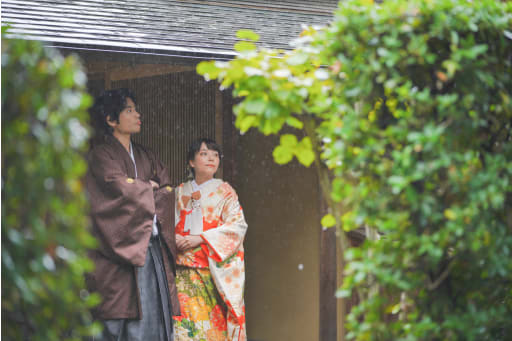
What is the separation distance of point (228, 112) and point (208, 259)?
172 centimetres

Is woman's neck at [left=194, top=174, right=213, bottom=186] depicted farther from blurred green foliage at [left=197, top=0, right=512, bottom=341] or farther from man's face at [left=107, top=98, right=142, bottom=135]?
blurred green foliage at [left=197, top=0, right=512, bottom=341]

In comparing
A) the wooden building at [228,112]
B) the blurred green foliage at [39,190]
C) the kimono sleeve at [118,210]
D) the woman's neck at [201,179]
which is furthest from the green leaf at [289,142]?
the woman's neck at [201,179]

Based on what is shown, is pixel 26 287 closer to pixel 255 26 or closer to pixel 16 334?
pixel 16 334

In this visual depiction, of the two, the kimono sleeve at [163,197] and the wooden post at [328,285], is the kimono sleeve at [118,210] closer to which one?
the kimono sleeve at [163,197]

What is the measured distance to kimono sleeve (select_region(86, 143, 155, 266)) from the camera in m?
4.28

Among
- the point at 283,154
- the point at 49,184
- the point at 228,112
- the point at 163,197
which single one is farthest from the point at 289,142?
the point at 228,112

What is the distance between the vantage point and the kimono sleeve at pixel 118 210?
428 centimetres

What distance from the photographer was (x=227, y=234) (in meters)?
4.83

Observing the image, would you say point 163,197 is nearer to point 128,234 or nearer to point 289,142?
point 128,234

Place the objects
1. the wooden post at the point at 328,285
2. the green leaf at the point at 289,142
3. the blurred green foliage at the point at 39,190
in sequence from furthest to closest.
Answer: the wooden post at the point at 328,285, the green leaf at the point at 289,142, the blurred green foliage at the point at 39,190

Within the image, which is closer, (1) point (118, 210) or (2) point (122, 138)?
(1) point (118, 210)

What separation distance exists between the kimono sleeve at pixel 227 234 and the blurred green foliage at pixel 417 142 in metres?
2.22

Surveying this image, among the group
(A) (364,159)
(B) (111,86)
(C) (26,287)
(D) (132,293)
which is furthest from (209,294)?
Answer: (C) (26,287)

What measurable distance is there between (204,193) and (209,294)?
82cm
